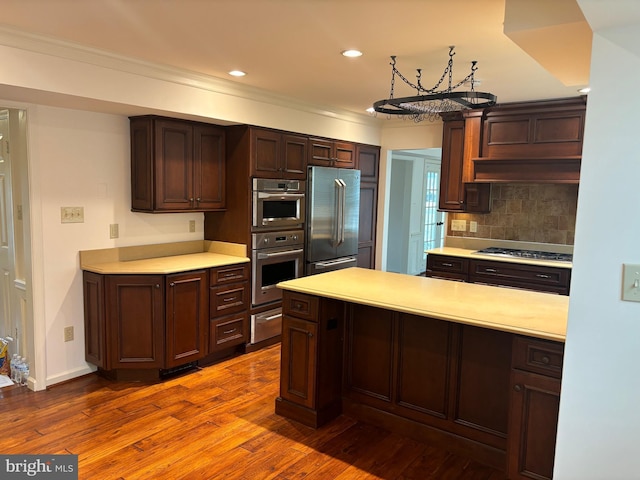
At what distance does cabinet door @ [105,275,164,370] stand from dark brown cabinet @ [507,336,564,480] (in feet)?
8.22

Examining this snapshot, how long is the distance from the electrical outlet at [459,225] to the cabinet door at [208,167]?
8.55ft

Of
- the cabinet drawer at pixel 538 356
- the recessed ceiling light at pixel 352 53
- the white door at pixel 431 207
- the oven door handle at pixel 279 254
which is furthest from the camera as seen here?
the white door at pixel 431 207

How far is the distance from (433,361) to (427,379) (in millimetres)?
118

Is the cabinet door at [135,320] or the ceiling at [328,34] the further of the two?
the cabinet door at [135,320]

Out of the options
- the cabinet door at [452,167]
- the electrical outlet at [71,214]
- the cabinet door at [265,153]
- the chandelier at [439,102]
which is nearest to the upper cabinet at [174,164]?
the cabinet door at [265,153]

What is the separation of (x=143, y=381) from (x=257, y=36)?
2.62m

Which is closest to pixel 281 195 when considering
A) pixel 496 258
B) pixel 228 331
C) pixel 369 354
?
pixel 228 331

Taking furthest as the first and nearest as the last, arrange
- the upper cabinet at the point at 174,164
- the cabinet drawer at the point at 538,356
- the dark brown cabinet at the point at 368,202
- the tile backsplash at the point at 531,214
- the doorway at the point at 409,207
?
the doorway at the point at 409,207, the dark brown cabinet at the point at 368,202, the tile backsplash at the point at 531,214, the upper cabinet at the point at 174,164, the cabinet drawer at the point at 538,356

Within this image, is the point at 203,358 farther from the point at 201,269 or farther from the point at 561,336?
the point at 561,336

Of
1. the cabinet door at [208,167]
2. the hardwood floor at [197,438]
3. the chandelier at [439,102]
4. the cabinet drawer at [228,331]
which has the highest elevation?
the chandelier at [439,102]

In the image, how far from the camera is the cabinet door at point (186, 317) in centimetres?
362

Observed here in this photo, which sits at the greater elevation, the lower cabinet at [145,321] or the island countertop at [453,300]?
the island countertop at [453,300]

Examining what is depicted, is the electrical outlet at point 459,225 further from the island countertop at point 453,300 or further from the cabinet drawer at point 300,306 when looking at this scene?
the cabinet drawer at point 300,306

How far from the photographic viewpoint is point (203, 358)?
4.00 meters
